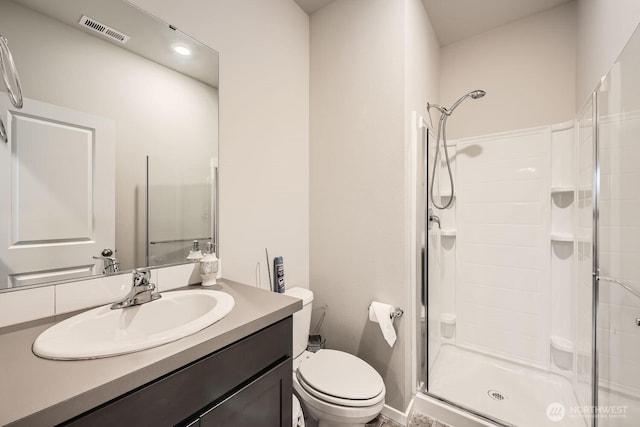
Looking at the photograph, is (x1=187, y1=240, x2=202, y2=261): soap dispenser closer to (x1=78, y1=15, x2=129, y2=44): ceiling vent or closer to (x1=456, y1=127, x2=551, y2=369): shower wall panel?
(x1=78, y1=15, x2=129, y2=44): ceiling vent

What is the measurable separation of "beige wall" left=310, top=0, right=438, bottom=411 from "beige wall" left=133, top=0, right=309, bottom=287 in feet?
0.45

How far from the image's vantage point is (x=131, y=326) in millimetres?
947

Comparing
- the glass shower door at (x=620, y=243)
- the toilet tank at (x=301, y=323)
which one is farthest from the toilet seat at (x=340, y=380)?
the glass shower door at (x=620, y=243)

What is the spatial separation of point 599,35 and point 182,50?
2051 mm

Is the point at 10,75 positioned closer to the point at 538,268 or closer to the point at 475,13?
the point at 475,13

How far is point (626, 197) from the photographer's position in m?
1.03

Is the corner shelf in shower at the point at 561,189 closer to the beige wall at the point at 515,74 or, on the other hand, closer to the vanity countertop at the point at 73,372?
the beige wall at the point at 515,74

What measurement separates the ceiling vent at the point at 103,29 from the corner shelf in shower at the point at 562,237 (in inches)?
106

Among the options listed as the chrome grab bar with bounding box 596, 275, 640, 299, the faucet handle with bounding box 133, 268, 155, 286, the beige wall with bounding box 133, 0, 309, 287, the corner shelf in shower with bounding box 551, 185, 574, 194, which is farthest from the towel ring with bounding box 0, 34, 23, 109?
the corner shelf in shower with bounding box 551, 185, 574, 194

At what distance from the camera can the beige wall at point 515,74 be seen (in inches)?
75.6

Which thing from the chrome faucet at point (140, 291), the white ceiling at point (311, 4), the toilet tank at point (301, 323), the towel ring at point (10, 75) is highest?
the white ceiling at point (311, 4)

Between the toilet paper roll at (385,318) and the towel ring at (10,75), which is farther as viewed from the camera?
the toilet paper roll at (385,318)

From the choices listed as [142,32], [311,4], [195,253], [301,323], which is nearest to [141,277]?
[195,253]

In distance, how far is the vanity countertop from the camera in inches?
19.0
